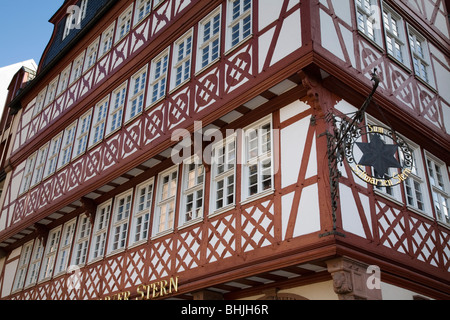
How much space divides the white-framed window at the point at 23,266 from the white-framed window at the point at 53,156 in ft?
8.47

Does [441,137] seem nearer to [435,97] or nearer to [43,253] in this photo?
[435,97]

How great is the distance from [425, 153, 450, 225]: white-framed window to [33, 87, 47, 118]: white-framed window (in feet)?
49.5

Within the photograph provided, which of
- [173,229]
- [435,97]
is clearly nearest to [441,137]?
[435,97]

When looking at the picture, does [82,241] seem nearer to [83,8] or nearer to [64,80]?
[64,80]

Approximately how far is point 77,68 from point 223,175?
1042 cm

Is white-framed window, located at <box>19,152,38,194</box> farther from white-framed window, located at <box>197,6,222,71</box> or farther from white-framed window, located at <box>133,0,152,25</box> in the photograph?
white-framed window, located at <box>197,6,222,71</box>

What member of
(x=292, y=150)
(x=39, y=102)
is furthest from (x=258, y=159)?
(x=39, y=102)

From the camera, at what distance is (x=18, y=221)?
59.5 feet

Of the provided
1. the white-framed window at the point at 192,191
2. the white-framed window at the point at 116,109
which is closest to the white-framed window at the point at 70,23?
the white-framed window at the point at 116,109

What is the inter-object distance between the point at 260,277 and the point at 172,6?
8331 millimetres

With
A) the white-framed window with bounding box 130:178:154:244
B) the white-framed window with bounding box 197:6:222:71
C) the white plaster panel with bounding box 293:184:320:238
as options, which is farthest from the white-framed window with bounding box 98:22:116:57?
the white plaster panel with bounding box 293:184:320:238

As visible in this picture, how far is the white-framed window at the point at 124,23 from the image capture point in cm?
1664

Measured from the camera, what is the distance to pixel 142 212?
13.1m

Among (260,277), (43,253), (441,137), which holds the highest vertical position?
(441,137)
